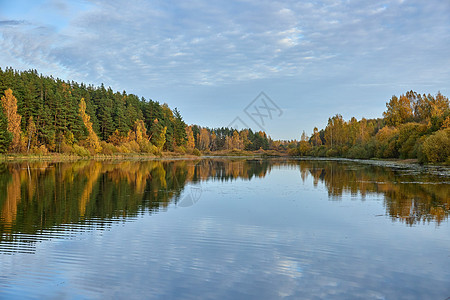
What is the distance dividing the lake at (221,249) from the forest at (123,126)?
3542 centimetres

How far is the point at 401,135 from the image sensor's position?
54594 millimetres

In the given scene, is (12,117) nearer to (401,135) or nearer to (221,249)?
(221,249)

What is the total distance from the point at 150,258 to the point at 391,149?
60.7 metres

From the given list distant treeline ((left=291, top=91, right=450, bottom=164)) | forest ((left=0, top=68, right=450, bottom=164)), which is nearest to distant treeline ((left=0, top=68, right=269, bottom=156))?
forest ((left=0, top=68, right=450, bottom=164))

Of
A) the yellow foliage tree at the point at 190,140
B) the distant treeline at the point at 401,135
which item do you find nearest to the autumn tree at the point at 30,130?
the distant treeline at the point at 401,135

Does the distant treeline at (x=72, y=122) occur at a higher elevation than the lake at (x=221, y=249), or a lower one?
higher

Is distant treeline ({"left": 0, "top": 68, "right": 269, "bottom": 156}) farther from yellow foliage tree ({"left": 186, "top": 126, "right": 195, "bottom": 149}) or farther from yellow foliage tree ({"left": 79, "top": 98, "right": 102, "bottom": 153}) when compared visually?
yellow foliage tree ({"left": 186, "top": 126, "right": 195, "bottom": 149})

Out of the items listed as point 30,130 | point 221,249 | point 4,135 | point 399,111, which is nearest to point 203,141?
point 399,111

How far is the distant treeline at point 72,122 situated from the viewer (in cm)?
5116

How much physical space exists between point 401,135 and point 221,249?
54.9m

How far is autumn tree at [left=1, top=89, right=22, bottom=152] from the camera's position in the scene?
48.6 meters

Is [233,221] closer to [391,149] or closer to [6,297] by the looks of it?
[6,297]

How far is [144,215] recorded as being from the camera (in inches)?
457

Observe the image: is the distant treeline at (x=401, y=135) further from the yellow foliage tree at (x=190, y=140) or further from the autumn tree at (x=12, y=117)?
the autumn tree at (x=12, y=117)
